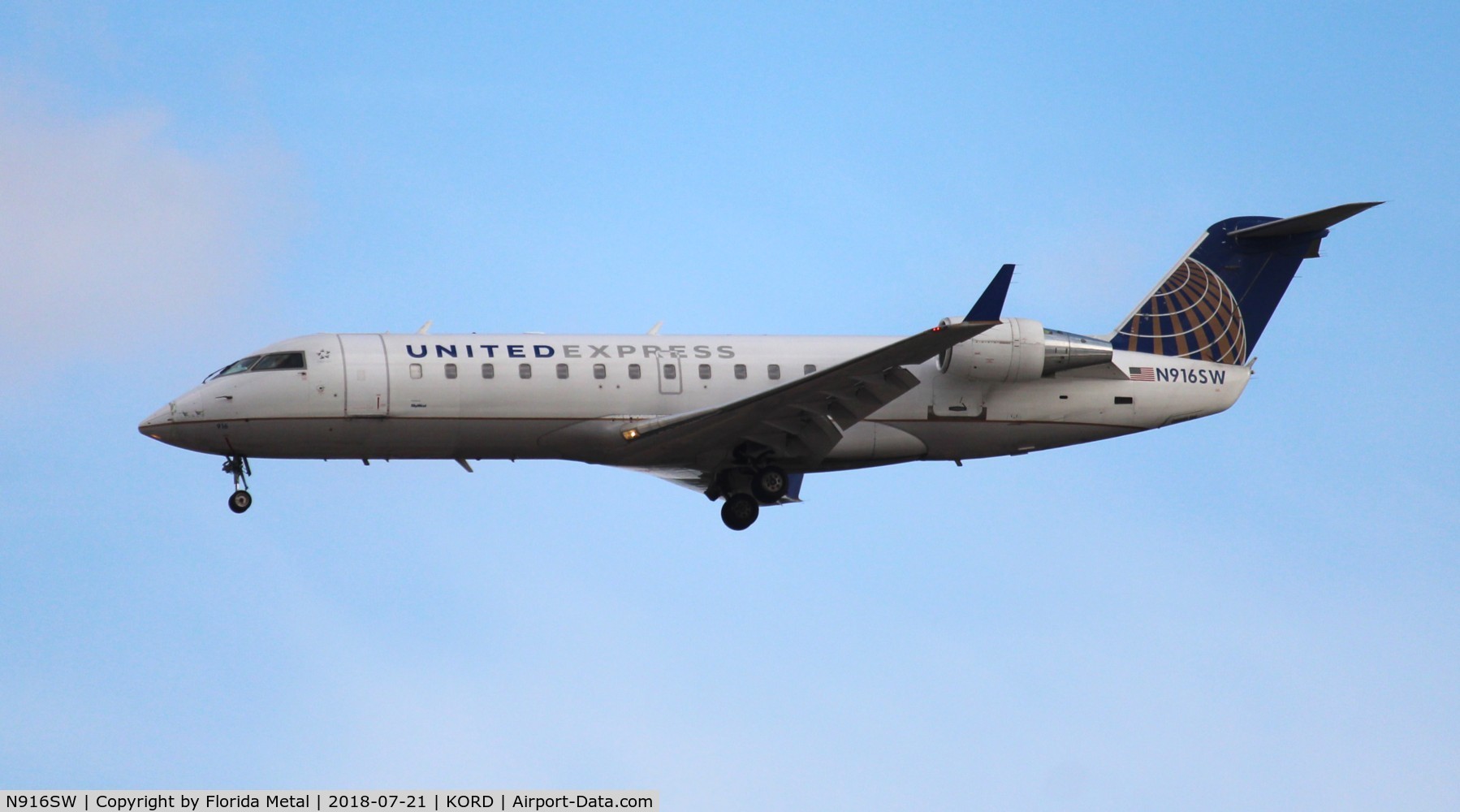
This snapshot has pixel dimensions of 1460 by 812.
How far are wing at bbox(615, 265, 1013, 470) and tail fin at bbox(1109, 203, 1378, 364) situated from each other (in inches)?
201

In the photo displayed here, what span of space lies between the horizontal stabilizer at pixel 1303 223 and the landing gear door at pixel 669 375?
35.8 feet

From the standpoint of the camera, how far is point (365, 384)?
29.4 m

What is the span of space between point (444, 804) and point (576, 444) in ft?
26.3

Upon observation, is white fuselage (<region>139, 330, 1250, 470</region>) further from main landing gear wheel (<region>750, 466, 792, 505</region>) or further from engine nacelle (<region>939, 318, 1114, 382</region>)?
main landing gear wheel (<region>750, 466, 792, 505</region>)

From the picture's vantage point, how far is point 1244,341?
109 feet

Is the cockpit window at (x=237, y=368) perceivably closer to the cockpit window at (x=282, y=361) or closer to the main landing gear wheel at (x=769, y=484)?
the cockpit window at (x=282, y=361)

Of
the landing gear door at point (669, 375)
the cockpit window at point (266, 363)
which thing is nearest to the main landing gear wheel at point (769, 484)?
the landing gear door at point (669, 375)

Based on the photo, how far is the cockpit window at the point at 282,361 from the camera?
29578mm

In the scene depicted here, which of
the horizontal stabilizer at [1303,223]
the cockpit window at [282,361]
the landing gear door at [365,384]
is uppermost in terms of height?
the horizontal stabilizer at [1303,223]

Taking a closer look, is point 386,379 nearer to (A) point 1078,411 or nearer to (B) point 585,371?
(B) point 585,371

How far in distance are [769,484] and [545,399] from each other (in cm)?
407

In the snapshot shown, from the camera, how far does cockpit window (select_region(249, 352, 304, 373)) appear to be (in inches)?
1164

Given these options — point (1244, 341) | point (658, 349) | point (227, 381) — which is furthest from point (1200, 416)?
point (227, 381)

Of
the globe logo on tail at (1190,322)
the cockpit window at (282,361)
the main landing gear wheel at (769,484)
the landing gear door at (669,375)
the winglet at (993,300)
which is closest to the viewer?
the winglet at (993,300)
